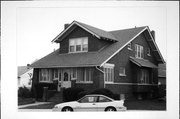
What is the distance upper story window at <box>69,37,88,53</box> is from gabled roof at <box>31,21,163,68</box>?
19 cm

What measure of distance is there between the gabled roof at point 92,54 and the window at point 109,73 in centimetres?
24

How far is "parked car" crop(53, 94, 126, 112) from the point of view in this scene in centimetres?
1149

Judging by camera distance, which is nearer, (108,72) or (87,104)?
(87,104)

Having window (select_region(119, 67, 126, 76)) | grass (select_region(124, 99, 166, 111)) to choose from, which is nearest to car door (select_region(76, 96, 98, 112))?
grass (select_region(124, 99, 166, 111))

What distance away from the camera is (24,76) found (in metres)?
12.1

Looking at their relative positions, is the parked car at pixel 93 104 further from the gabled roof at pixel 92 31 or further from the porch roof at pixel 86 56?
the gabled roof at pixel 92 31

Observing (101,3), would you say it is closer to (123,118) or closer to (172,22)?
(172,22)

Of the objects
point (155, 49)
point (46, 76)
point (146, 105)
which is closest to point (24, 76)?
point (46, 76)

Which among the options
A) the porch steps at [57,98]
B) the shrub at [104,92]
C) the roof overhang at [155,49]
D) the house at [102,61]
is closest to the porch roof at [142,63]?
the house at [102,61]

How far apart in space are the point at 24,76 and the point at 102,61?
2.80m

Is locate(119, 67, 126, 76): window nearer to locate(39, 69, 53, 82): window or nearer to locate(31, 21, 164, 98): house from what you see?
locate(31, 21, 164, 98): house

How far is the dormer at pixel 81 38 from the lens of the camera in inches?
Result: 476

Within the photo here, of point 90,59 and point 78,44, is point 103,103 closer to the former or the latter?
point 90,59

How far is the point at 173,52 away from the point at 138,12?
6.03ft
